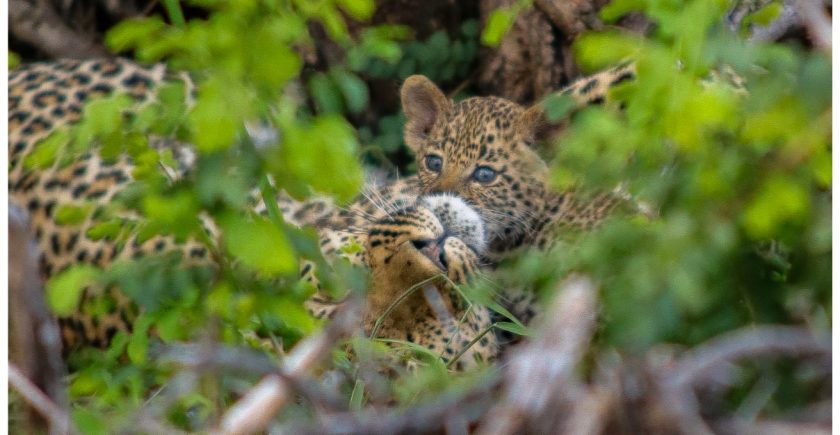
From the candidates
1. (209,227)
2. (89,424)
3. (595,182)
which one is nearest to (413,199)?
(209,227)

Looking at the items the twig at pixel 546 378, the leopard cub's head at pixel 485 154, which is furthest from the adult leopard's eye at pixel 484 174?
the twig at pixel 546 378

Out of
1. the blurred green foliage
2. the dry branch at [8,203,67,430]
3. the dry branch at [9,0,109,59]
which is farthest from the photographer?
the dry branch at [9,0,109,59]

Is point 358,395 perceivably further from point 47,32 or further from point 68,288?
point 47,32

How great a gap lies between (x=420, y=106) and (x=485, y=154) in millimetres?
239

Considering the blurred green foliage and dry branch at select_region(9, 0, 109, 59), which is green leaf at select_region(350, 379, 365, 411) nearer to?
the blurred green foliage

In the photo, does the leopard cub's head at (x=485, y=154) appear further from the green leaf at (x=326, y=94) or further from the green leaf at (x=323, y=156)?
the green leaf at (x=323, y=156)

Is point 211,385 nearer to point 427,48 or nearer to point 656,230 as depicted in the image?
point 656,230

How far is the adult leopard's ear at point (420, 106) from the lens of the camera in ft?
10.9

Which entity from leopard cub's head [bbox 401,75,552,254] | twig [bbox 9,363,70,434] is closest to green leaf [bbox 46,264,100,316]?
twig [bbox 9,363,70,434]

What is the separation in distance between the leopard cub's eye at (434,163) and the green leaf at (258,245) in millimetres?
1603

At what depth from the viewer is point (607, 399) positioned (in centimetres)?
114

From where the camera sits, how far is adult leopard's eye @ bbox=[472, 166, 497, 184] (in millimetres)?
3324

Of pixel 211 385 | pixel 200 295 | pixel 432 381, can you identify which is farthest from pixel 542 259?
pixel 211 385

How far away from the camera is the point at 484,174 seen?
3334mm
